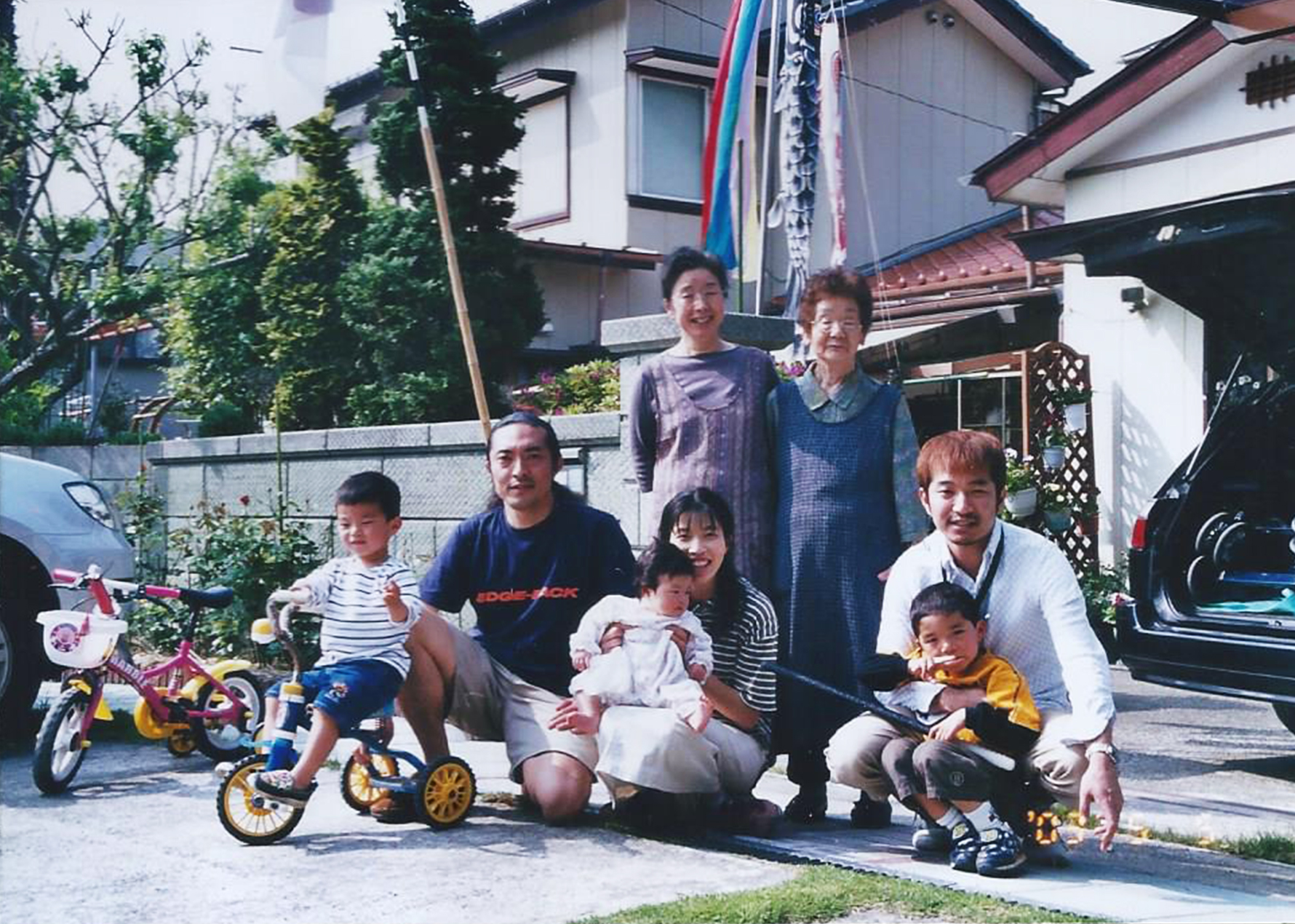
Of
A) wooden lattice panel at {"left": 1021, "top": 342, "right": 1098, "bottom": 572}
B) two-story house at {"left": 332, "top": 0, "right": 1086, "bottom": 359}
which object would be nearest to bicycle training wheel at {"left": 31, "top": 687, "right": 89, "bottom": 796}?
wooden lattice panel at {"left": 1021, "top": 342, "right": 1098, "bottom": 572}

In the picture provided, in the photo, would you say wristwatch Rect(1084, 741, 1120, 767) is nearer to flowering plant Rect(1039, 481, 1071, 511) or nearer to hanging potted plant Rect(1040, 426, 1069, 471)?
flowering plant Rect(1039, 481, 1071, 511)

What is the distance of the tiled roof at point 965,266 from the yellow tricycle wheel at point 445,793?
824 centimetres

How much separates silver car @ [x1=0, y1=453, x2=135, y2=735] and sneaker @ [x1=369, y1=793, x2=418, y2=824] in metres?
1.99

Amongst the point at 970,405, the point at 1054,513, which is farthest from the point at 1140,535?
the point at 970,405

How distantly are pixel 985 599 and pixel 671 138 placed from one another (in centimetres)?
1204

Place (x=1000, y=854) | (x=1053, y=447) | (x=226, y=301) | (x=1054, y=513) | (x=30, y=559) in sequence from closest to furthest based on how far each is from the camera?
(x=1000, y=854)
(x=30, y=559)
(x=1054, y=513)
(x=1053, y=447)
(x=226, y=301)

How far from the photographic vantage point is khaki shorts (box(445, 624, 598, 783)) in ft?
15.1

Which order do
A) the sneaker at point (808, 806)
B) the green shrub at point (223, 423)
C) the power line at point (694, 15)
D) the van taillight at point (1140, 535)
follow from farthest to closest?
1. the power line at point (694, 15)
2. the green shrub at point (223, 423)
3. the van taillight at point (1140, 535)
4. the sneaker at point (808, 806)

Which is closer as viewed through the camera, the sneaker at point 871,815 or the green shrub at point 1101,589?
the sneaker at point 871,815

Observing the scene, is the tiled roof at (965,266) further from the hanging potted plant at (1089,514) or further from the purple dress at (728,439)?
the purple dress at (728,439)

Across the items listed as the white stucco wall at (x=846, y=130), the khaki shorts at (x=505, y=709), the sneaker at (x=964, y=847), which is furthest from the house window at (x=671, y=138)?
the sneaker at (x=964, y=847)

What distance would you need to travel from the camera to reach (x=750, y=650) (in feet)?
14.6

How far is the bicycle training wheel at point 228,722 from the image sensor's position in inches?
224

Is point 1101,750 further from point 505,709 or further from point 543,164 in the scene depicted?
point 543,164
